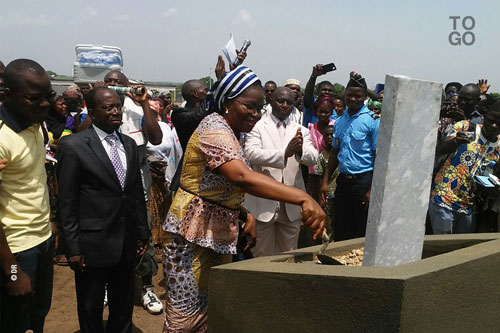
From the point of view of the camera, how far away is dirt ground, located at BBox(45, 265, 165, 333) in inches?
159

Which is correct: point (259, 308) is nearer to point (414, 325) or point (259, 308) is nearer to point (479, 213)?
point (414, 325)

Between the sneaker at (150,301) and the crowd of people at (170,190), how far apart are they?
0.05 feet

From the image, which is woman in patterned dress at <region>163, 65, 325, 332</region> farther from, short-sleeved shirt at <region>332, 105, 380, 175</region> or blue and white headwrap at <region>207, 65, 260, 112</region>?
short-sleeved shirt at <region>332, 105, 380, 175</region>

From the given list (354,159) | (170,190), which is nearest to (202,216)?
(170,190)

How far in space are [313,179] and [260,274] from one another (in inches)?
159

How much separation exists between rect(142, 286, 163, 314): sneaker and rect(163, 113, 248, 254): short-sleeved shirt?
2.25m

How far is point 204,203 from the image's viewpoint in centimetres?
236

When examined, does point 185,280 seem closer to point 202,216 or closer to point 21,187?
point 202,216

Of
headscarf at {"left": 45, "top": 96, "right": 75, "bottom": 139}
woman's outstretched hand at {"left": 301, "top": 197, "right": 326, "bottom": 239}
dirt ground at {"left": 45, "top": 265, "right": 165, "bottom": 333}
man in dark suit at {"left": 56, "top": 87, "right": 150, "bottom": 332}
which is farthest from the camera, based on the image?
headscarf at {"left": 45, "top": 96, "right": 75, "bottom": 139}

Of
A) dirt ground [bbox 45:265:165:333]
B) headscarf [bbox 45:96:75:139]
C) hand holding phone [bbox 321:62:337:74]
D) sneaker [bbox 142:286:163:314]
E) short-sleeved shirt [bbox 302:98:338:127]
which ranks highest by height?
hand holding phone [bbox 321:62:337:74]

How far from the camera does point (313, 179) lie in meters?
5.84

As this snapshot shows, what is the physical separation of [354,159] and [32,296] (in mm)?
3275

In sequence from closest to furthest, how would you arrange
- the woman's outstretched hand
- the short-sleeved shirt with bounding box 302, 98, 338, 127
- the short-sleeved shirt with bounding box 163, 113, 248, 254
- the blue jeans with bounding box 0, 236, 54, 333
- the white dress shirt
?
the woman's outstretched hand → the short-sleeved shirt with bounding box 163, 113, 248, 254 → the blue jeans with bounding box 0, 236, 54, 333 → the white dress shirt → the short-sleeved shirt with bounding box 302, 98, 338, 127

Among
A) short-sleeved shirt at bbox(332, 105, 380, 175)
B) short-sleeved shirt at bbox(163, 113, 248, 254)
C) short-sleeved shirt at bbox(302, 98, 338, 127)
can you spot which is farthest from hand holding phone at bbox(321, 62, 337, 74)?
short-sleeved shirt at bbox(163, 113, 248, 254)
